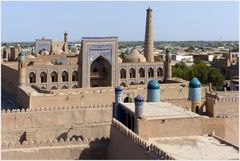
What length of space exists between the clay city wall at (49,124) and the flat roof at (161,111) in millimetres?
2241

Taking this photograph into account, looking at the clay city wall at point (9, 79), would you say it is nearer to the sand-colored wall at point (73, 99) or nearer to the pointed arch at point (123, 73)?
the sand-colored wall at point (73, 99)

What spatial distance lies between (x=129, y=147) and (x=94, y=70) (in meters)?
15.8

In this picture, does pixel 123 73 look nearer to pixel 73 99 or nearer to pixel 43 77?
pixel 43 77

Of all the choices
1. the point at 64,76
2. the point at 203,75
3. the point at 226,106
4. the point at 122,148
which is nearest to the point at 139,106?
the point at 122,148

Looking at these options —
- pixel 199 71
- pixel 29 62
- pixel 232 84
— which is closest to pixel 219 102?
pixel 29 62

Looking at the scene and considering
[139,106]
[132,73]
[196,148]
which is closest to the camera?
[196,148]

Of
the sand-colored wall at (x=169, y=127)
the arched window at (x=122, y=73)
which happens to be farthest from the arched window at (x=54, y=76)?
the sand-colored wall at (x=169, y=127)

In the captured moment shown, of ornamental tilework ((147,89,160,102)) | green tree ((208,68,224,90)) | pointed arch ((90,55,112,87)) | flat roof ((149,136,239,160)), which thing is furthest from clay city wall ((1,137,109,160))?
green tree ((208,68,224,90))

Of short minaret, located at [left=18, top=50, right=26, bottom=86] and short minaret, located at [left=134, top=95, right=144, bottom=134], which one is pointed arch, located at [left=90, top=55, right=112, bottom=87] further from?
short minaret, located at [left=134, top=95, right=144, bottom=134]

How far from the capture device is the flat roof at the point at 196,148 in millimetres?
8828

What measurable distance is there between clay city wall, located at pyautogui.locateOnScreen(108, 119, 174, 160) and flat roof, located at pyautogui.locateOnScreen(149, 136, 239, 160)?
0.51 m

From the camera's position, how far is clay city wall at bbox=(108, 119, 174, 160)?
27.8 feet

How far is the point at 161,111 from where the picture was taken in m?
11.5

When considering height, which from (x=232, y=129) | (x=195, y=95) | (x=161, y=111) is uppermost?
(x=195, y=95)
